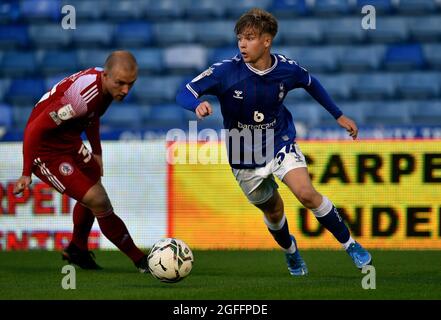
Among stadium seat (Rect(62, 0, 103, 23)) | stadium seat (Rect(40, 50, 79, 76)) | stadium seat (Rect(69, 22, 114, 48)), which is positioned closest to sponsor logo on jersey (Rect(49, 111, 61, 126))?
stadium seat (Rect(40, 50, 79, 76))

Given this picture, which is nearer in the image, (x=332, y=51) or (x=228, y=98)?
(x=228, y=98)

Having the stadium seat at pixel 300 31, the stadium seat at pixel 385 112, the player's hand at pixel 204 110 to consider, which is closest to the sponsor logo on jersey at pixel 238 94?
the player's hand at pixel 204 110

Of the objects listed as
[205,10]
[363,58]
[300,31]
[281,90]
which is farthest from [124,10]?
[281,90]

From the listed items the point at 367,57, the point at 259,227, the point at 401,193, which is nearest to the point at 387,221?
the point at 401,193

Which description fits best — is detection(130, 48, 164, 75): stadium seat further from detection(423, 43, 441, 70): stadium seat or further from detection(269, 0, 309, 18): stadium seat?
detection(423, 43, 441, 70): stadium seat

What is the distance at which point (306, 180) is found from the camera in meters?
7.15

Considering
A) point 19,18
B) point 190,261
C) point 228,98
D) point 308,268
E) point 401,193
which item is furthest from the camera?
point 19,18

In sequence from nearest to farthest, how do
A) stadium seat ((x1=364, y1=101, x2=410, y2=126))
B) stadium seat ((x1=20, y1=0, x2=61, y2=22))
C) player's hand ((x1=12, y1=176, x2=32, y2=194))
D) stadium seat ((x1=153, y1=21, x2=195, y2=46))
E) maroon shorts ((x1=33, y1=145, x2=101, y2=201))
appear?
player's hand ((x1=12, y1=176, x2=32, y2=194)) < maroon shorts ((x1=33, y1=145, x2=101, y2=201)) < stadium seat ((x1=364, y1=101, x2=410, y2=126)) < stadium seat ((x1=153, y1=21, x2=195, y2=46)) < stadium seat ((x1=20, y1=0, x2=61, y2=22))

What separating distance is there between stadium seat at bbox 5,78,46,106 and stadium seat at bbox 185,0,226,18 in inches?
100

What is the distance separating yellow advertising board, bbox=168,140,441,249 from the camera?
1035 centimetres

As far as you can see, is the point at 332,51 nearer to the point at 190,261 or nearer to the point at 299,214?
the point at 299,214

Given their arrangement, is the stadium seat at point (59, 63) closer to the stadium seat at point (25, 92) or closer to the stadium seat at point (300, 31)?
the stadium seat at point (25, 92)

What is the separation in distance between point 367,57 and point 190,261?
26.5 ft

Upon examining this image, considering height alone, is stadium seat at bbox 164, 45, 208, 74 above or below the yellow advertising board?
above
